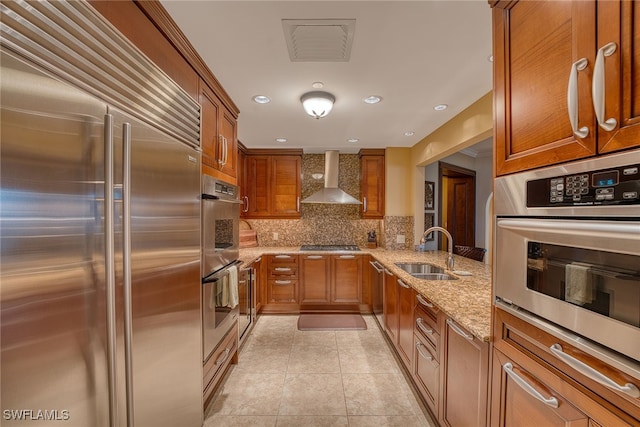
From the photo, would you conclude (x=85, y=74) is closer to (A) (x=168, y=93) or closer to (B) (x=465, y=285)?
(A) (x=168, y=93)

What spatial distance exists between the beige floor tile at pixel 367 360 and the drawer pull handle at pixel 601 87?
2430 millimetres

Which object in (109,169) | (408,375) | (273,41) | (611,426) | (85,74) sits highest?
(273,41)

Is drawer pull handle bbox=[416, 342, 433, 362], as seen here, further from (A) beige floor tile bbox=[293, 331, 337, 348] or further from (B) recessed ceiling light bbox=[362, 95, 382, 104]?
(B) recessed ceiling light bbox=[362, 95, 382, 104]

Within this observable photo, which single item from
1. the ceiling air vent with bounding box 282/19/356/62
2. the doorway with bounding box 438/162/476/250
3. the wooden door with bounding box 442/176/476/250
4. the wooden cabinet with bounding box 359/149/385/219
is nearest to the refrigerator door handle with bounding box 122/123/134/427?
the ceiling air vent with bounding box 282/19/356/62

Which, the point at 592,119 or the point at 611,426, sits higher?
the point at 592,119

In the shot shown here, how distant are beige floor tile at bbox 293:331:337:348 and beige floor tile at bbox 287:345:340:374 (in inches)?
3.5

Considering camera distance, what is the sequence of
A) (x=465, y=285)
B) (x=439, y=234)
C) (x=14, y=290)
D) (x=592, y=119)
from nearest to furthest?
(x=14, y=290)
(x=592, y=119)
(x=465, y=285)
(x=439, y=234)

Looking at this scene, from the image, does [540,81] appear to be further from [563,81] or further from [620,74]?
[620,74]

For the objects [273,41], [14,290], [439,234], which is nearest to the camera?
[14,290]

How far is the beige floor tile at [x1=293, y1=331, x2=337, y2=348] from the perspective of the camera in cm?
300

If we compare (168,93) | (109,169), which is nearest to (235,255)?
(168,93)

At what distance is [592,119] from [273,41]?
152 centimetres

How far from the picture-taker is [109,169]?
2.82ft

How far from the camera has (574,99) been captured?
2.46 feet
